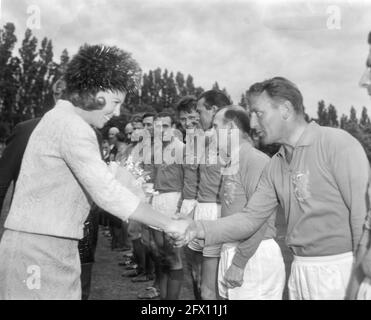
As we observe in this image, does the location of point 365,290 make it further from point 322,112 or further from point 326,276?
point 322,112

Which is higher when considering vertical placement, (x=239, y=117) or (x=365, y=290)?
(x=239, y=117)

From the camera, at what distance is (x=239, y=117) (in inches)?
163

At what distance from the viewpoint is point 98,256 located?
28.0 ft

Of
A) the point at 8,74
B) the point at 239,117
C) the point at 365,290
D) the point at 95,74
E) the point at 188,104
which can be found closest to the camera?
the point at 365,290

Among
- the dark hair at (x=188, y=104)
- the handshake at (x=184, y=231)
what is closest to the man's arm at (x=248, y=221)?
the handshake at (x=184, y=231)

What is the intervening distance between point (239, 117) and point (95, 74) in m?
1.95

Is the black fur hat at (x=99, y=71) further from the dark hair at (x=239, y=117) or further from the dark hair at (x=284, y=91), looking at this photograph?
the dark hair at (x=239, y=117)

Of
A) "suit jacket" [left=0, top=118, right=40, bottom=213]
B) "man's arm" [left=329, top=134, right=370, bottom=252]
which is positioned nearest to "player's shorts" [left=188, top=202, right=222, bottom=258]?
"suit jacket" [left=0, top=118, right=40, bottom=213]

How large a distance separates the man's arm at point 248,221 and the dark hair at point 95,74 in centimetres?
120

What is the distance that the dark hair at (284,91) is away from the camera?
115 inches

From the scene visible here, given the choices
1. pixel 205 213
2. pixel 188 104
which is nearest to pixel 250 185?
pixel 205 213
